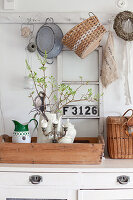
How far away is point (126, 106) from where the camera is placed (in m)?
2.24

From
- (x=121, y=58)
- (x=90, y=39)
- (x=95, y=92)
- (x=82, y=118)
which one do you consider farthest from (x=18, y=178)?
(x=121, y=58)

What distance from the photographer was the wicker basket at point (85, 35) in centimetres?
197

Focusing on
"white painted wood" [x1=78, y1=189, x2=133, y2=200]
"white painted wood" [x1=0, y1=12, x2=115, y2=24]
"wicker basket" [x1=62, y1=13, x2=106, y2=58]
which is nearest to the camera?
"white painted wood" [x1=78, y1=189, x2=133, y2=200]

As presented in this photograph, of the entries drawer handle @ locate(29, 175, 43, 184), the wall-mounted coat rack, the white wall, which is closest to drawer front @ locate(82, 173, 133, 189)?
drawer handle @ locate(29, 175, 43, 184)

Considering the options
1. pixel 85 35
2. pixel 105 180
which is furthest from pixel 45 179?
pixel 85 35

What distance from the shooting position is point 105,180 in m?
1.72

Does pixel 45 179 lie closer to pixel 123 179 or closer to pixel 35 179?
pixel 35 179

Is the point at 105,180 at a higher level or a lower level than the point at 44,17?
lower

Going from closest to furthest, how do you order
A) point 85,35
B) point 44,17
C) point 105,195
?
point 105,195
point 85,35
point 44,17

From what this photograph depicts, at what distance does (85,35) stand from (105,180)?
1.01m

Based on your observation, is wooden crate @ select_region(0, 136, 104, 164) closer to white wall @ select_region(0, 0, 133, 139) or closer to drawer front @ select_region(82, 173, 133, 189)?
drawer front @ select_region(82, 173, 133, 189)

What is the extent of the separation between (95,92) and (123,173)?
748mm

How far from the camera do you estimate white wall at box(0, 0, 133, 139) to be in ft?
7.40

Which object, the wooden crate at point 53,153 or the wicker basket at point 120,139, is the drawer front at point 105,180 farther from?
the wicker basket at point 120,139
